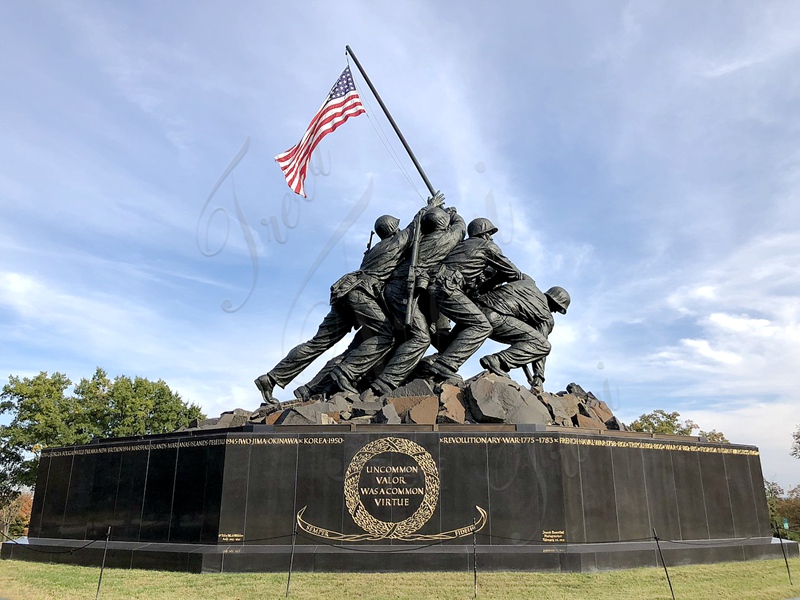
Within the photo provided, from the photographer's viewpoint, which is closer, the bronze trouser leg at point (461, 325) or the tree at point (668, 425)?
the bronze trouser leg at point (461, 325)

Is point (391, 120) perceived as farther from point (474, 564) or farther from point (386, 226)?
point (474, 564)

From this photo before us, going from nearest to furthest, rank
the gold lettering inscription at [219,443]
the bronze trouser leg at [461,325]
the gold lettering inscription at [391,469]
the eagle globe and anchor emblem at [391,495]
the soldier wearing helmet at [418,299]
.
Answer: the eagle globe and anchor emblem at [391,495]
the gold lettering inscription at [391,469]
the gold lettering inscription at [219,443]
the bronze trouser leg at [461,325]
the soldier wearing helmet at [418,299]

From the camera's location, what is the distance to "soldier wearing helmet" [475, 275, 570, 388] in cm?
1492

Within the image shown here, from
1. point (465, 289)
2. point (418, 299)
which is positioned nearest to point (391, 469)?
point (418, 299)

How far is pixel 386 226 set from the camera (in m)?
16.4

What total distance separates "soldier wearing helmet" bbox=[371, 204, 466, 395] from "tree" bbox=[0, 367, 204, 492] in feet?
79.2

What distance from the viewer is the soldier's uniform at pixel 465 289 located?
14547mm

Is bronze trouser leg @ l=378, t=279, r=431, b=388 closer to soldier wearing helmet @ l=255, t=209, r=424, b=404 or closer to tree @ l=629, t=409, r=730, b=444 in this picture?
soldier wearing helmet @ l=255, t=209, r=424, b=404

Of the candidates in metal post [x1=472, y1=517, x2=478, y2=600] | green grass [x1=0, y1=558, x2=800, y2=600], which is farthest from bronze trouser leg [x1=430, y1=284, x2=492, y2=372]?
green grass [x1=0, y1=558, x2=800, y2=600]

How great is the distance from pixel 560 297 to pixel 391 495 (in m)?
7.52

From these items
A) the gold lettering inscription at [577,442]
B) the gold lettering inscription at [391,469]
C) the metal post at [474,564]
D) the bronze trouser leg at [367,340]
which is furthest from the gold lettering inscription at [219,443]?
the bronze trouser leg at [367,340]

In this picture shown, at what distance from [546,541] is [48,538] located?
1035 centimetres

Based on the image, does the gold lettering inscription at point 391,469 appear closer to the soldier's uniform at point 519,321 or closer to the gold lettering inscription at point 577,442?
the gold lettering inscription at point 577,442

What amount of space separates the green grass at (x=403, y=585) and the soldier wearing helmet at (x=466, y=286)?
5.31 meters
